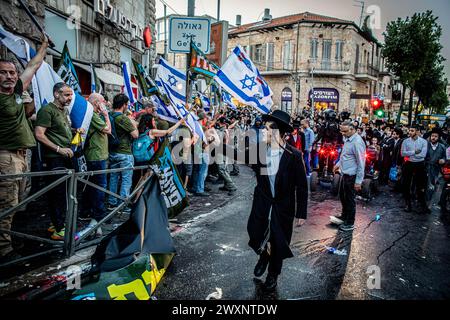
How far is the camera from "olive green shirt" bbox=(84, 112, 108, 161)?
4.87 m

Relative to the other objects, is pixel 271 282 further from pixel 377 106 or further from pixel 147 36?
pixel 377 106

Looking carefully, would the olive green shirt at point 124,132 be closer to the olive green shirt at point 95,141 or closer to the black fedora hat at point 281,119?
the olive green shirt at point 95,141

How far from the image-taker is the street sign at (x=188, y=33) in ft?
21.8

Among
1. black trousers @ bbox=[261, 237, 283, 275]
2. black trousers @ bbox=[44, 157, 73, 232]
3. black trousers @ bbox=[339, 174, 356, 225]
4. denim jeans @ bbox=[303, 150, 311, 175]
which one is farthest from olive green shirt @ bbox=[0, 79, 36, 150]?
denim jeans @ bbox=[303, 150, 311, 175]

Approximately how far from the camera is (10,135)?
3695 millimetres

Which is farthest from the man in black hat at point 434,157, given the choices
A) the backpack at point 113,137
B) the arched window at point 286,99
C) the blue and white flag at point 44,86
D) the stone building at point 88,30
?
the arched window at point 286,99

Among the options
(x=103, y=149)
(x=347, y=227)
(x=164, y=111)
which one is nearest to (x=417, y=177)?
(x=347, y=227)

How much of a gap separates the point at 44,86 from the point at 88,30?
6.89 m

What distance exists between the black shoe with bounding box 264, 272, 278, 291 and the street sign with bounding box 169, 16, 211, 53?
16.5 feet

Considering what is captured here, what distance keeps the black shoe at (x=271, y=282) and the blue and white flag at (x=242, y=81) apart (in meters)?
3.76

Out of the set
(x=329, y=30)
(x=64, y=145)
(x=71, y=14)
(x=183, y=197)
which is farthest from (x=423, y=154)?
(x=329, y=30)

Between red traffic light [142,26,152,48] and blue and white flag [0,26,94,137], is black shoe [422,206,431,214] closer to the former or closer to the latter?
blue and white flag [0,26,94,137]
